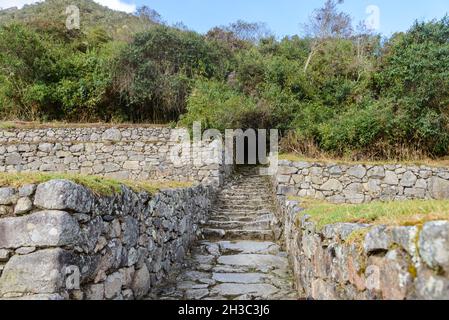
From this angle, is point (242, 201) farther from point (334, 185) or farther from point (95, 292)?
point (95, 292)

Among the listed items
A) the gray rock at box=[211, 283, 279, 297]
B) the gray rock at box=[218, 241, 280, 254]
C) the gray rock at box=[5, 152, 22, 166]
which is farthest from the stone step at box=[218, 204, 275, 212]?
the gray rock at box=[5, 152, 22, 166]

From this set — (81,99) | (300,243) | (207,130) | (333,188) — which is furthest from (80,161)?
(300,243)

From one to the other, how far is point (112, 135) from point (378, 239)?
37.4 ft

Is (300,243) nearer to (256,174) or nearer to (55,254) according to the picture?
(55,254)

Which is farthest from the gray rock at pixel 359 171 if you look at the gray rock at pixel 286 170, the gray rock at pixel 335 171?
the gray rock at pixel 286 170

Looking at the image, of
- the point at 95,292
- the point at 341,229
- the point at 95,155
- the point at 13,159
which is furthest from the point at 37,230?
the point at 13,159

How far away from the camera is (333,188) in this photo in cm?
986

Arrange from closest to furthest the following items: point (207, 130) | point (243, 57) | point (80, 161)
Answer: point (207, 130) < point (80, 161) < point (243, 57)

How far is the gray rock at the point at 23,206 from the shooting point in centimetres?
278

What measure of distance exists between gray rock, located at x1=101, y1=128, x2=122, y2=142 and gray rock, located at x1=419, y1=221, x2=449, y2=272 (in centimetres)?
1157

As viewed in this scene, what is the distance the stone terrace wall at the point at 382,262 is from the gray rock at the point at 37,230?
2.12m

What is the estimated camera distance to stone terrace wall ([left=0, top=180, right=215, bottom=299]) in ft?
8.63

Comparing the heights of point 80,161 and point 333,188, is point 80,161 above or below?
above

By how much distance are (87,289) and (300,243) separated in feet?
8.59
